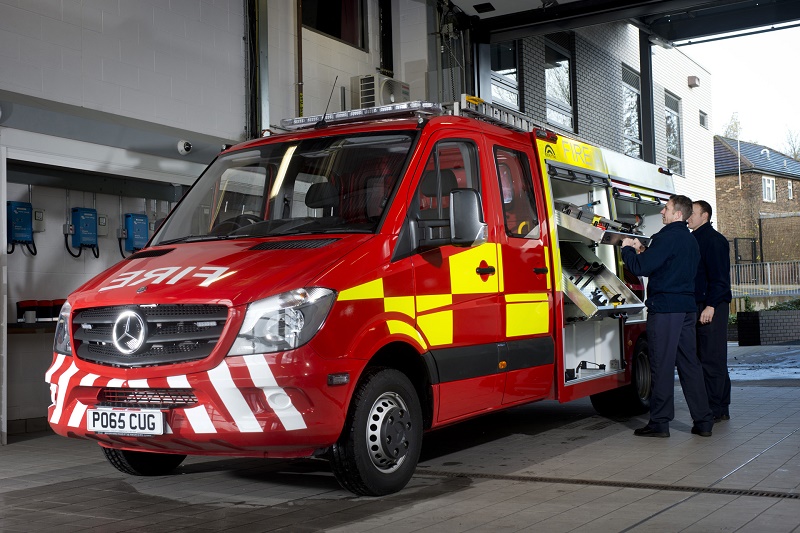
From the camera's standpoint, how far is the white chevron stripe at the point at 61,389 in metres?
5.61

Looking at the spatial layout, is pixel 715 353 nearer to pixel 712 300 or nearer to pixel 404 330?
pixel 712 300

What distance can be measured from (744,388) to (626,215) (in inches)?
140

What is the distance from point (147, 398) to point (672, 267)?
442 centimetres

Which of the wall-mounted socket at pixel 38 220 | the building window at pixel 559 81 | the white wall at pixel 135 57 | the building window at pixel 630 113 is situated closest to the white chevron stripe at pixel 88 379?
the white wall at pixel 135 57

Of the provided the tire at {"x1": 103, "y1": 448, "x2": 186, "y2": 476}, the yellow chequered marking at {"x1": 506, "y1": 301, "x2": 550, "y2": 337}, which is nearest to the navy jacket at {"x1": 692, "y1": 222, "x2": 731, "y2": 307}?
the yellow chequered marking at {"x1": 506, "y1": 301, "x2": 550, "y2": 337}

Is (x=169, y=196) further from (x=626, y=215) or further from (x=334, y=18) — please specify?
(x=626, y=215)

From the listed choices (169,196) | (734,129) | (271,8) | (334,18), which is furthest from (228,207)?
(734,129)

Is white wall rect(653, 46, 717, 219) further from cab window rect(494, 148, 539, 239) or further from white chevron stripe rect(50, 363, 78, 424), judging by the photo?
white chevron stripe rect(50, 363, 78, 424)

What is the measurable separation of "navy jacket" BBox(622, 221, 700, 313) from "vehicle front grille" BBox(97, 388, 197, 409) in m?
4.14

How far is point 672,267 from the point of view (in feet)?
25.6

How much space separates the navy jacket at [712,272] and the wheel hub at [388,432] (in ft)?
12.5

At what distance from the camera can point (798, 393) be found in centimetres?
→ 1113

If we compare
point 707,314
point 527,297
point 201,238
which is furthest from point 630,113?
point 201,238

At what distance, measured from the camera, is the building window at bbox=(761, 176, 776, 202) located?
2137 inches
